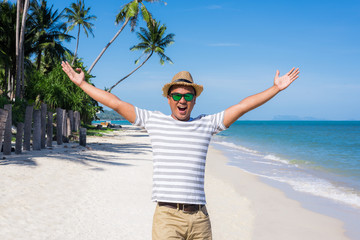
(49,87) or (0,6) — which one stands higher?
(0,6)

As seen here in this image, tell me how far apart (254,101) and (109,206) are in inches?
209

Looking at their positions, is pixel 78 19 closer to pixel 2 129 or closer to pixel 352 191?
pixel 2 129

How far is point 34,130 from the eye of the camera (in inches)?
534

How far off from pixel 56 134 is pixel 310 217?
Answer: 12540 mm

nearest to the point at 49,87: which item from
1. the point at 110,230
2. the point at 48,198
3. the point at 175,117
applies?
the point at 48,198

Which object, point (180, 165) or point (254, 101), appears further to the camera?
point (254, 101)

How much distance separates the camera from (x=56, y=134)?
1675cm

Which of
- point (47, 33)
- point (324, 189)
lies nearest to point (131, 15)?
point (47, 33)

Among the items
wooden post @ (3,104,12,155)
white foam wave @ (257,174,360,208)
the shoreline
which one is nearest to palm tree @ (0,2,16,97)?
wooden post @ (3,104,12,155)

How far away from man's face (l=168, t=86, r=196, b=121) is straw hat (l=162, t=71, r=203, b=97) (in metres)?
0.04

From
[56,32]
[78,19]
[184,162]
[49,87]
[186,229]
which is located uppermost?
[78,19]

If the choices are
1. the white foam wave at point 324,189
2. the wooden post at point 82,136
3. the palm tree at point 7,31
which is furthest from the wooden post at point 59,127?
the palm tree at point 7,31

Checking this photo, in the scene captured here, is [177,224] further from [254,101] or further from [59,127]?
[59,127]

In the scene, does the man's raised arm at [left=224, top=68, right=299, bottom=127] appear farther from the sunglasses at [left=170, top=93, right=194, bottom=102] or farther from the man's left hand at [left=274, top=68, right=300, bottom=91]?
the sunglasses at [left=170, top=93, right=194, bottom=102]
